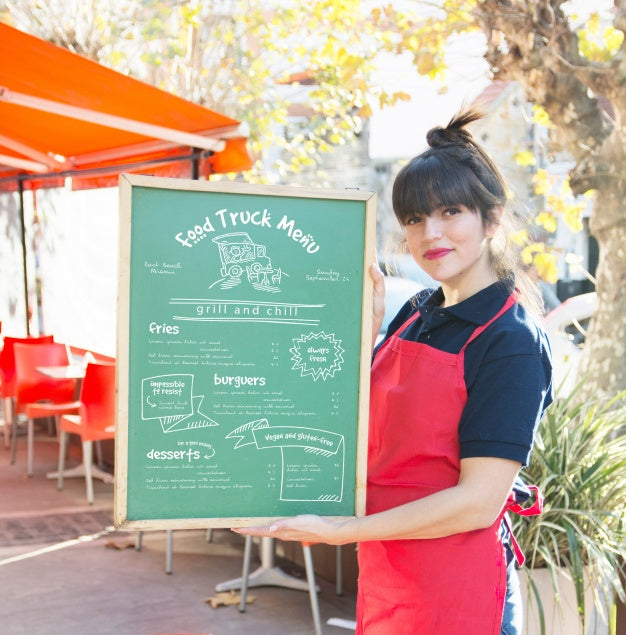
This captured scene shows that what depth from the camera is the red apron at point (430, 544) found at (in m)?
1.98

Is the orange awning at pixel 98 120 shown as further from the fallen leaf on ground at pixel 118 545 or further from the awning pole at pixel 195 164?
the fallen leaf on ground at pixel 118 545

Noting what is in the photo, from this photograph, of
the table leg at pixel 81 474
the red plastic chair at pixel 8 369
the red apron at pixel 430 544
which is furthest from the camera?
the red plastic chair at pixel 8 369

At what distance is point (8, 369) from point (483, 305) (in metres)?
7.33

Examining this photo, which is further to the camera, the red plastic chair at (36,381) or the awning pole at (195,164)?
the red plastic chair at (36,381)

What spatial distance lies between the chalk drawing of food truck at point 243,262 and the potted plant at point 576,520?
1.84 m

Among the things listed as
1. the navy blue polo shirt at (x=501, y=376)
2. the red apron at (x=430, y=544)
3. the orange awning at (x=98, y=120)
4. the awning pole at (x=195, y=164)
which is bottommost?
the red apron at (x=430, y=544)

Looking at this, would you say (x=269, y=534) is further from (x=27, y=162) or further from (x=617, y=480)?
(x=27, y=162)

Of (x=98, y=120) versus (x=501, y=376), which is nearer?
(x=501, y=376)

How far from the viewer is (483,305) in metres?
2.01

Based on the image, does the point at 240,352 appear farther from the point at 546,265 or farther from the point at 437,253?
the point at 546,265

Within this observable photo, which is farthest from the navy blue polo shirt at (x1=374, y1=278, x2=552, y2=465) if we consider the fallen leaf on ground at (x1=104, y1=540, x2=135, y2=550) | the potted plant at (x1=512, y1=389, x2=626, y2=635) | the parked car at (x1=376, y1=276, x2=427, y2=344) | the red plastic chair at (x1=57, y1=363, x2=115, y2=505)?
the parked car at (x1=376, y1=276, x2=427, y2=344)

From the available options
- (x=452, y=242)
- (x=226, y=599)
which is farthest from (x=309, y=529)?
(x=226, y=599)

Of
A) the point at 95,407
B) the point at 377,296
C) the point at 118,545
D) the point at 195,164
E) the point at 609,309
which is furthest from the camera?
the point at 95,407

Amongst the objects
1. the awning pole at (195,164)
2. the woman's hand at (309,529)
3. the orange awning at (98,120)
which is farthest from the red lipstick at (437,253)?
the awning pole at (195,164)
